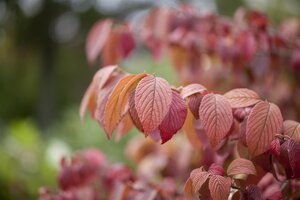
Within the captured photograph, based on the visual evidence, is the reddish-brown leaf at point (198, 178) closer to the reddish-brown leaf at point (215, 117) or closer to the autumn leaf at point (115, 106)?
the reddish-brown leaf at point (215, 117)

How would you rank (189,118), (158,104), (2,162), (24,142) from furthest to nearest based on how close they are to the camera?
(24,142) → (2,162) → (189,118) → (158,104)

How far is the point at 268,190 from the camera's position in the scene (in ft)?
3.93

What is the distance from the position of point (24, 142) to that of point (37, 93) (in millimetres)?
7709

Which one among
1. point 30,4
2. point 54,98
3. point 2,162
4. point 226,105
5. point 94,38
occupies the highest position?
point 30,4

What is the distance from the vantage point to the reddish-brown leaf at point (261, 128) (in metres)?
0.90

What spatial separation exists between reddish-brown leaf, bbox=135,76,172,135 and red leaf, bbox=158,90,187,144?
4 centimetres

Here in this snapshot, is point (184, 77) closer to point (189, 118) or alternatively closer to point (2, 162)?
point (189, 118)

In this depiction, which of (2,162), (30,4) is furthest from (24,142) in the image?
(30,4)

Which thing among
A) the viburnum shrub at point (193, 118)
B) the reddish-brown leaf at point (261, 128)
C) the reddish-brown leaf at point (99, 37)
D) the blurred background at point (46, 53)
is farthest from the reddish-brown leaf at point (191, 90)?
the blurred background at point (46, 53)

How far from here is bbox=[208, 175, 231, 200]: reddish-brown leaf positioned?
0.88 metres

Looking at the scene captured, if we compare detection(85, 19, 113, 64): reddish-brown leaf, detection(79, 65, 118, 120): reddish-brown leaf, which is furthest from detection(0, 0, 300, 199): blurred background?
detection(79, 65, 118, 120): reddish-brown leaf

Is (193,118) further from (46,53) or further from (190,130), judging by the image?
(46,53)

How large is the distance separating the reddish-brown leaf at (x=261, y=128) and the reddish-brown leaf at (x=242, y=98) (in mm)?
51

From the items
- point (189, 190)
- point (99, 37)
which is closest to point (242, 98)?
point (189, 190)
